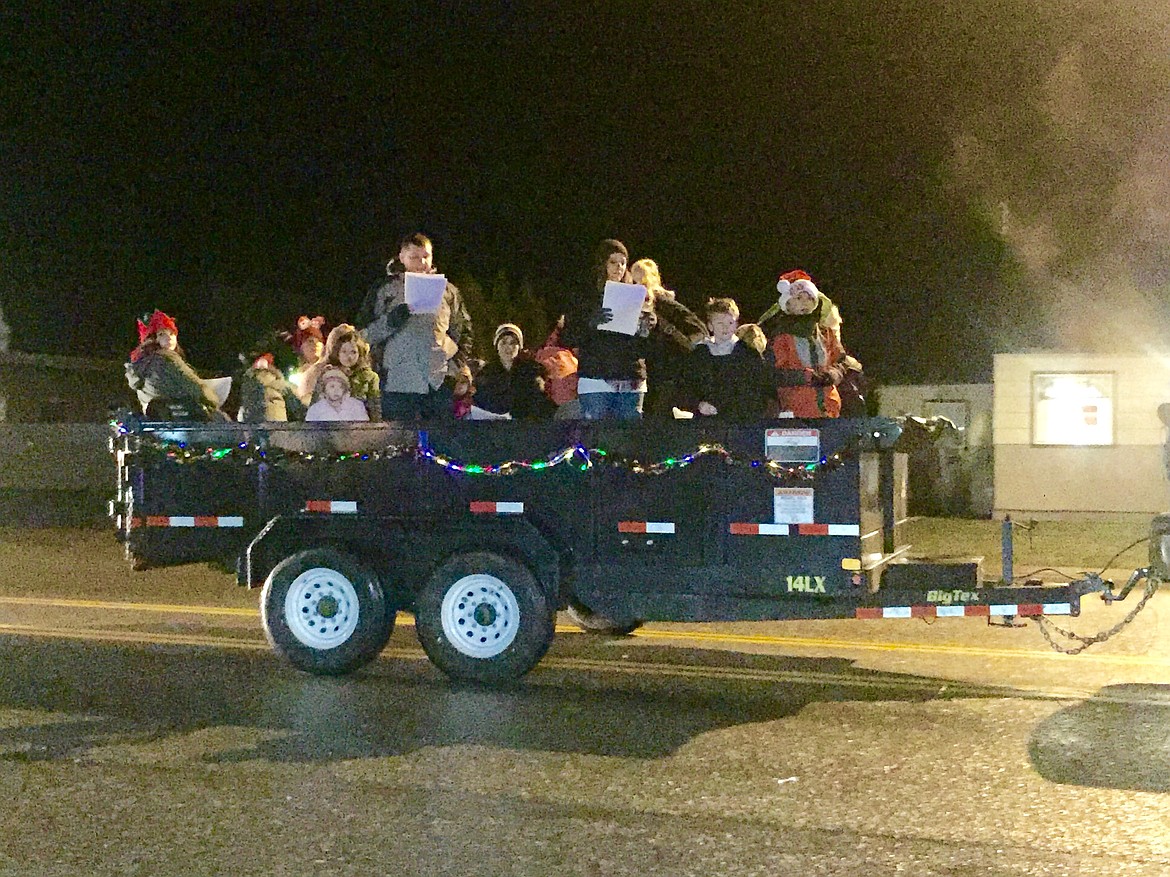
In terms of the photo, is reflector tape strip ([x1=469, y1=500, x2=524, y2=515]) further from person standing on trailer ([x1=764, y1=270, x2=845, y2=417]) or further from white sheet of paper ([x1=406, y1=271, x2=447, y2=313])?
person standing on trailer ([x1=764, y1=270, x2=845, y2=417])

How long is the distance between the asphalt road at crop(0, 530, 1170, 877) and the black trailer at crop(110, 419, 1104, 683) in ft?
1.58

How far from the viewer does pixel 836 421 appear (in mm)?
7512

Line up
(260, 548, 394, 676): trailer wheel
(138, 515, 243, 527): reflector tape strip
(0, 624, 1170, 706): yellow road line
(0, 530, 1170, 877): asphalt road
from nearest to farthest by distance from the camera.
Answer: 1. (0, 530, 1170, 877): asphalt road
2. (0, 624, 1170, 706): yellow road line
3. (260, 548, 394, 676): trailer wheel
4. (138, 515, 243, 527): reflector tape strip

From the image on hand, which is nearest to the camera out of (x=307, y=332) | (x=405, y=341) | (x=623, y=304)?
(x=623, y=304)

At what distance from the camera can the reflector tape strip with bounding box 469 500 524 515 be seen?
27.1ft

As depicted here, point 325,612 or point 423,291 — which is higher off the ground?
point 423,291

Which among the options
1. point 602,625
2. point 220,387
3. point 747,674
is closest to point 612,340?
point 747,674

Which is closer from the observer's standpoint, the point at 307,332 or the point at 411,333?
the point at 411,333

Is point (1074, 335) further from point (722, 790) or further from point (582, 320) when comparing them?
point (722, 790)

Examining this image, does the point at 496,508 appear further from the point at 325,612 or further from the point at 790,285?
the point at 790,285

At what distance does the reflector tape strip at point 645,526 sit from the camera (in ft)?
26.0

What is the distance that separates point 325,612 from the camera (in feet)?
28.1

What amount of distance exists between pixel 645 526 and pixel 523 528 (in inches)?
30.3

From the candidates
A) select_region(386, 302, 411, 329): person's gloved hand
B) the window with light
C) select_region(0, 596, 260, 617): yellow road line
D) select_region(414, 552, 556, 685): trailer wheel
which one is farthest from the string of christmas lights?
the window with light
